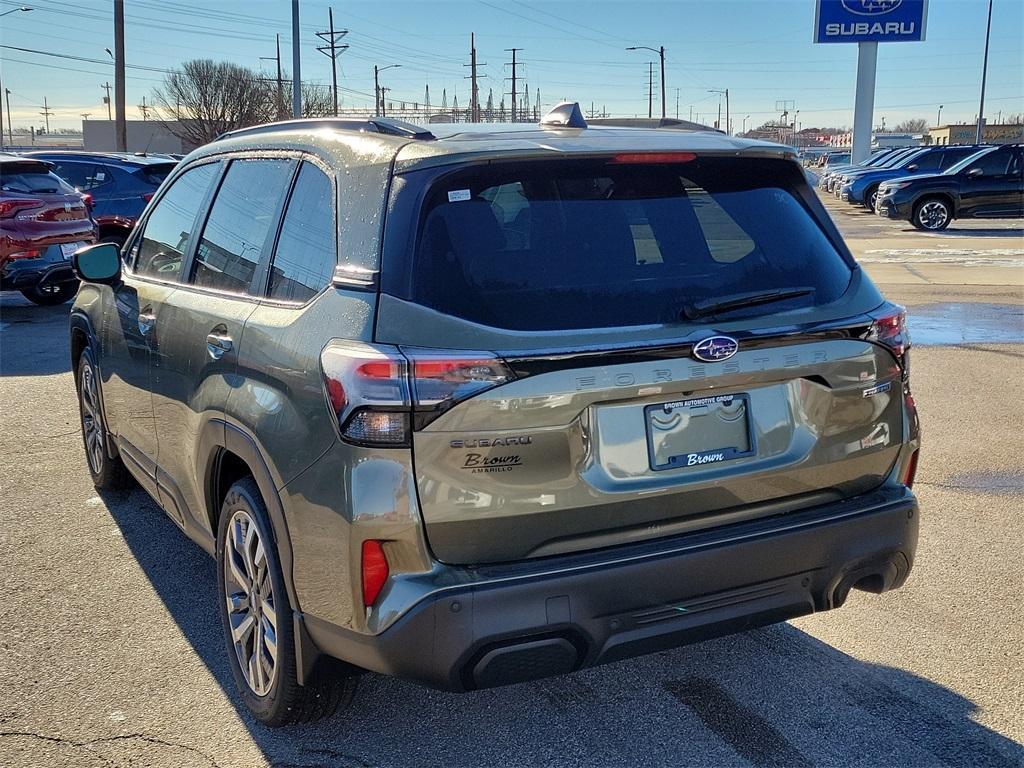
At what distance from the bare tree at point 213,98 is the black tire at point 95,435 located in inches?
2662

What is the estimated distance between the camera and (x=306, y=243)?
3111 mm

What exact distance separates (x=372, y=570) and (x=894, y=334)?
5.79ft

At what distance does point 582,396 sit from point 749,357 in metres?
0.53

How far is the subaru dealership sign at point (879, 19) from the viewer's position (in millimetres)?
38656

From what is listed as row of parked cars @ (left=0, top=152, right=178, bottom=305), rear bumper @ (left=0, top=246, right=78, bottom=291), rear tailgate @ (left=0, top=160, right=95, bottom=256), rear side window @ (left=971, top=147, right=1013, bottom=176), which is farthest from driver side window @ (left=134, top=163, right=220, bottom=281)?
rear side window @ (left=971, top=147, right=1013, bottom=176)

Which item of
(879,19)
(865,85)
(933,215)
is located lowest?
(933,215)

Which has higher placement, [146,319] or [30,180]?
[30,180]

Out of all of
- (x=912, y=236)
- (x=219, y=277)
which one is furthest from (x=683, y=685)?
(x=912, y=236)

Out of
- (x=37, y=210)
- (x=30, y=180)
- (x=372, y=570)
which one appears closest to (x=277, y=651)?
(x=372, y=570)

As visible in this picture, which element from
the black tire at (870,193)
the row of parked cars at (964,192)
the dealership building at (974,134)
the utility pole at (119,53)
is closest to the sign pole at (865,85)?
the black tire at (870,193)

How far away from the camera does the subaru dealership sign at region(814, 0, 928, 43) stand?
1522 inches

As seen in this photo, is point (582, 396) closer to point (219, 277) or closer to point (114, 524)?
point (219, 277)

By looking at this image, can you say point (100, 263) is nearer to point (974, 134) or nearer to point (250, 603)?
point (250, 603)

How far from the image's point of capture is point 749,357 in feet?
9.27
